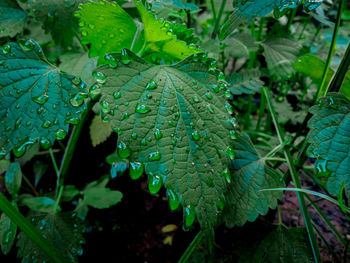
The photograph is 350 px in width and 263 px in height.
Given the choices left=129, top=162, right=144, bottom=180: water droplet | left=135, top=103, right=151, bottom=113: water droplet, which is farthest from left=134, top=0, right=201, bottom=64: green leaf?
left=129, top=162, right=144, bottom=180: water droplet

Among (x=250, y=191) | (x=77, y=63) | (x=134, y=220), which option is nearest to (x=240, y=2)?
(x=250, y=191)

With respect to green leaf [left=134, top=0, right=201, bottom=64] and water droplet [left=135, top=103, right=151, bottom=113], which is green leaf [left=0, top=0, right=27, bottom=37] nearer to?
green leaf [left=134, top=0, right=201, bottom=64]

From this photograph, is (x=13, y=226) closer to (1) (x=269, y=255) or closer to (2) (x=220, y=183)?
(2) (x=220, y=183)

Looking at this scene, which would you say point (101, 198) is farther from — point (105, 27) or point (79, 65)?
point (105, 27)

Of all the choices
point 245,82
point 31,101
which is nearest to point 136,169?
point 31,101

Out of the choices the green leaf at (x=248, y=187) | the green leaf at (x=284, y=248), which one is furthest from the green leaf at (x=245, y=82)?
the green leaf at (x=284, y=248)

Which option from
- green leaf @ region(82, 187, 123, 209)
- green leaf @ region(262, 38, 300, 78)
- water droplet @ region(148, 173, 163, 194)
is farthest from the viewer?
green leaf @ region(262, 38, 300, 78)
